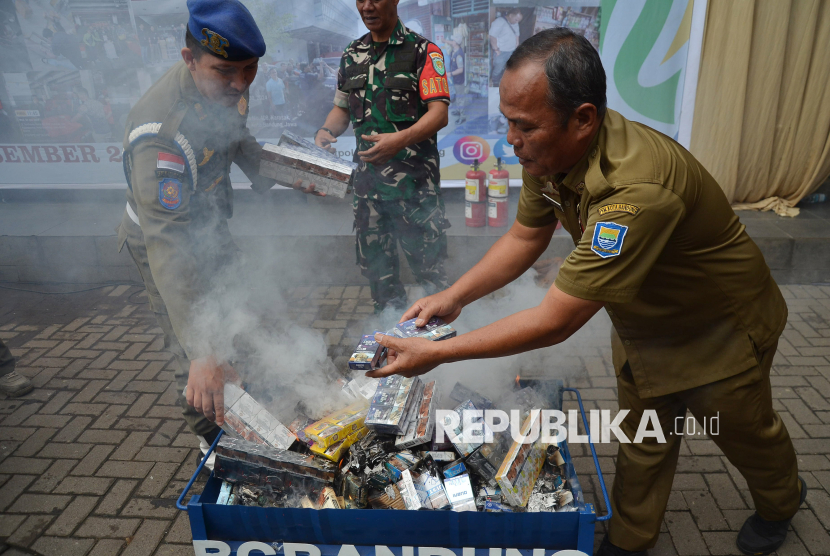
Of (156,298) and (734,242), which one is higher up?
(734,242)

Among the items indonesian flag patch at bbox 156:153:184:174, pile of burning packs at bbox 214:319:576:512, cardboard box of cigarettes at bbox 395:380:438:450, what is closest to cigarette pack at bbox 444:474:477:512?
pile of burning packs at bbox 214:319:576:512

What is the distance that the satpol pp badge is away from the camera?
5.92 ft

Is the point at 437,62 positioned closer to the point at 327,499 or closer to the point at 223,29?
the point at 223,29

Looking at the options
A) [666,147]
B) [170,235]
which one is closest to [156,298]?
[170,235]

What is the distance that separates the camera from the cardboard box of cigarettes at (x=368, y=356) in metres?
2.25

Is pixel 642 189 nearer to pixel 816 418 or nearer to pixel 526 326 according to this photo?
pixel 526 326

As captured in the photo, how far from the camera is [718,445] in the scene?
253 centimetres

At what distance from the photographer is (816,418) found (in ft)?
12.3

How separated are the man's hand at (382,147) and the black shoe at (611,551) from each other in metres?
2.83

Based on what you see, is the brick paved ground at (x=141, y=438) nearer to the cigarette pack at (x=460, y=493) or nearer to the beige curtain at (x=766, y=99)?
the cigarette pack at (x=460, y=493)

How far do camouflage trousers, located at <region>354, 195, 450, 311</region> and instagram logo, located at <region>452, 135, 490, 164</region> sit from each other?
2.18m

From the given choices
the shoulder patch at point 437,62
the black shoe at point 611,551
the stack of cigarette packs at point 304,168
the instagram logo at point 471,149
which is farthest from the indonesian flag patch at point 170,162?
the instagram logo at point 471,149

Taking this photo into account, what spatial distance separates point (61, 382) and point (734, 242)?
4777 mm

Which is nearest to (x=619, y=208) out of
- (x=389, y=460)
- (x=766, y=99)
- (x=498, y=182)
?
(x=389, y=460)
